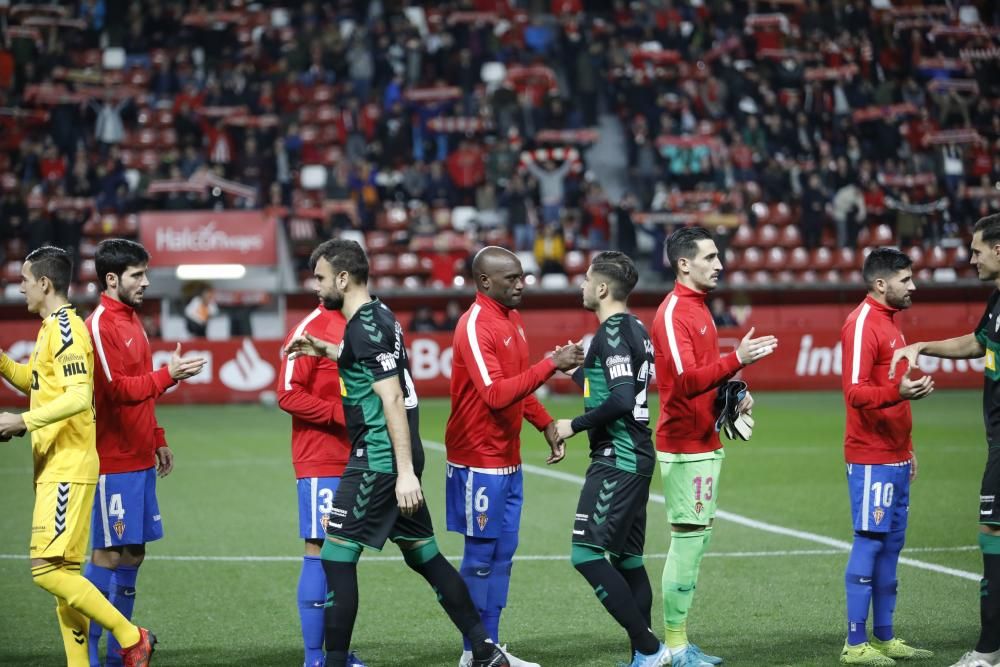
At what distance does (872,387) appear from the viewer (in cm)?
673

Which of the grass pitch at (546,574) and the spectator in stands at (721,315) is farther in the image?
the spectator in stands at (721,315)

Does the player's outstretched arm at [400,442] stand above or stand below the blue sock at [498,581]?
above

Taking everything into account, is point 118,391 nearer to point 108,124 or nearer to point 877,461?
point 877,461

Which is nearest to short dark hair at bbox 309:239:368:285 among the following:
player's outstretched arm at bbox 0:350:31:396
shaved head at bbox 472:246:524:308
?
shaved head at bbox 472:246:524:308

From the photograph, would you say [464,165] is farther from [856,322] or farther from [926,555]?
[856,322]

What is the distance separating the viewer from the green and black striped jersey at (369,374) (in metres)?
5.85

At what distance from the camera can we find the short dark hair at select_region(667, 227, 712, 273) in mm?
6707

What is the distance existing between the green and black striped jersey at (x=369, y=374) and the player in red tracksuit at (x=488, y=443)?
736mm

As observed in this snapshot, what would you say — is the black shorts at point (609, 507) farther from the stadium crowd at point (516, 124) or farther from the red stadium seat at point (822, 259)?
the red stadium seat at point (822, 259)

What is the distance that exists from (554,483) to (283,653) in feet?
22.9

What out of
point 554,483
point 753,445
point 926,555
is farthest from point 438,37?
point 926,555

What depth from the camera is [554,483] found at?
45.1 ft

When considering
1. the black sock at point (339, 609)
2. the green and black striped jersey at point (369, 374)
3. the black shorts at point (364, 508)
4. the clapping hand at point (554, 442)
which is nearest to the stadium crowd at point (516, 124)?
the clapping hand at point (554, 442)

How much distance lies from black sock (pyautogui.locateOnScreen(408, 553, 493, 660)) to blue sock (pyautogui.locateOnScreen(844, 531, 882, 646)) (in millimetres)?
2054
